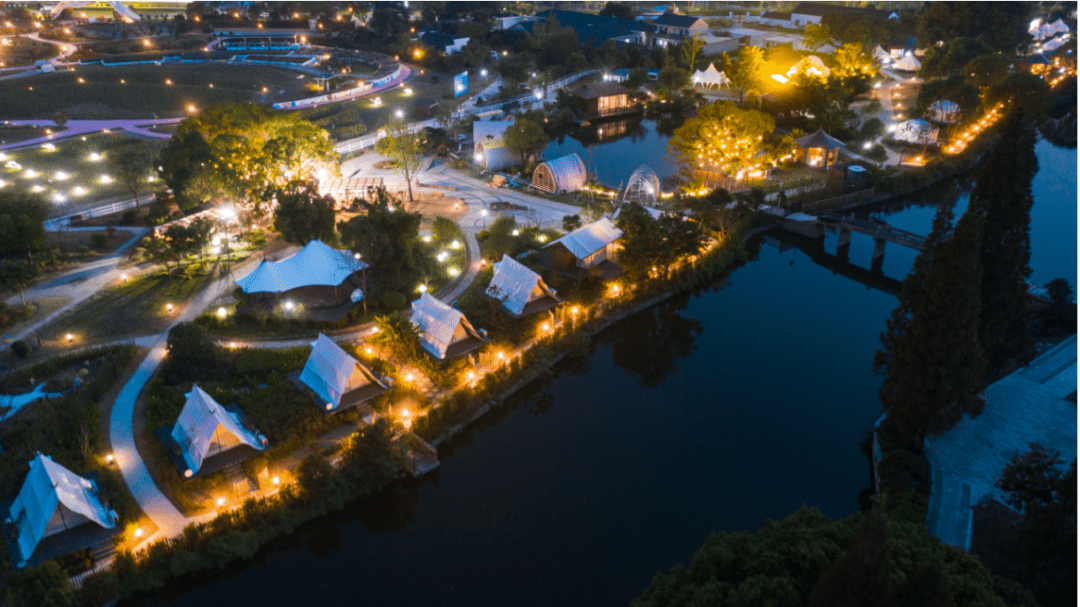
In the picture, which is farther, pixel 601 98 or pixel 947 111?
pixel 601 98

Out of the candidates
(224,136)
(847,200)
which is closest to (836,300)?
(847,200)

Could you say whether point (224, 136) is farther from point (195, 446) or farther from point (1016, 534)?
point (1016, 534)

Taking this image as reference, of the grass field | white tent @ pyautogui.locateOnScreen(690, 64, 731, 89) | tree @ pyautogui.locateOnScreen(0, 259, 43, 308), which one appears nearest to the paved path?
the grass field

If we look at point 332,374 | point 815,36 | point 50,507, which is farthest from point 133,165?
point 815,36

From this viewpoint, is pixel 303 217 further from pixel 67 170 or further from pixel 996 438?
pixel 996 438

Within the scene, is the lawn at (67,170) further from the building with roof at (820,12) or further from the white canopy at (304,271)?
the building with roof at (820,12)

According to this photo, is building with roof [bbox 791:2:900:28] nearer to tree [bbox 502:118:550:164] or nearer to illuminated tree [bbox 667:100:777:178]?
illuminated tree [bbox 667:100:777:178]
